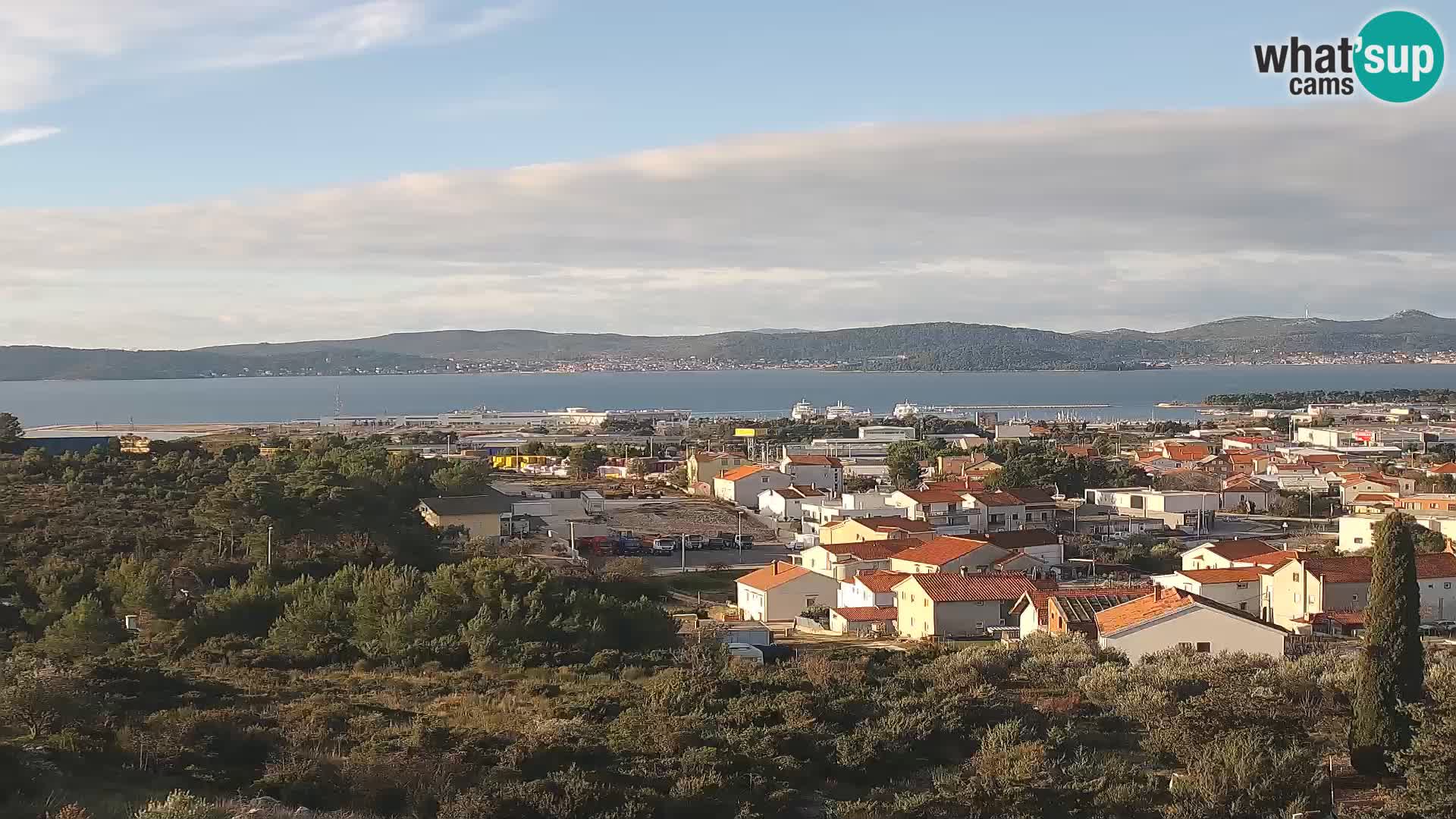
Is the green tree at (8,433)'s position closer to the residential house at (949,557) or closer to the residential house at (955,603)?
the residential house at (949,557)

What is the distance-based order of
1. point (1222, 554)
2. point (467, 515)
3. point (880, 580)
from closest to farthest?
point (880, 580)
point (1222, 554)
point (467, 515)

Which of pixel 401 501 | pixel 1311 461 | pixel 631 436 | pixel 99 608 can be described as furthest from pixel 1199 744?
pixel 631 436

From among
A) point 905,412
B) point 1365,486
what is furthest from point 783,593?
point 905,412

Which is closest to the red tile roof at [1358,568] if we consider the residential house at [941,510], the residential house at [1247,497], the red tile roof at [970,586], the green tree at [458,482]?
the red tile roof at [970,586]

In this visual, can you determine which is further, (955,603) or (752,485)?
(752,485)

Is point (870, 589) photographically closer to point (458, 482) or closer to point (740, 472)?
point (458, 482)

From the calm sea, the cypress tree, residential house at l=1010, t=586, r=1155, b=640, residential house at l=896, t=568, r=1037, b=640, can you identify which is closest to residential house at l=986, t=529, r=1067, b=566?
residential house at l=896, t=568, r=1037, b=640
